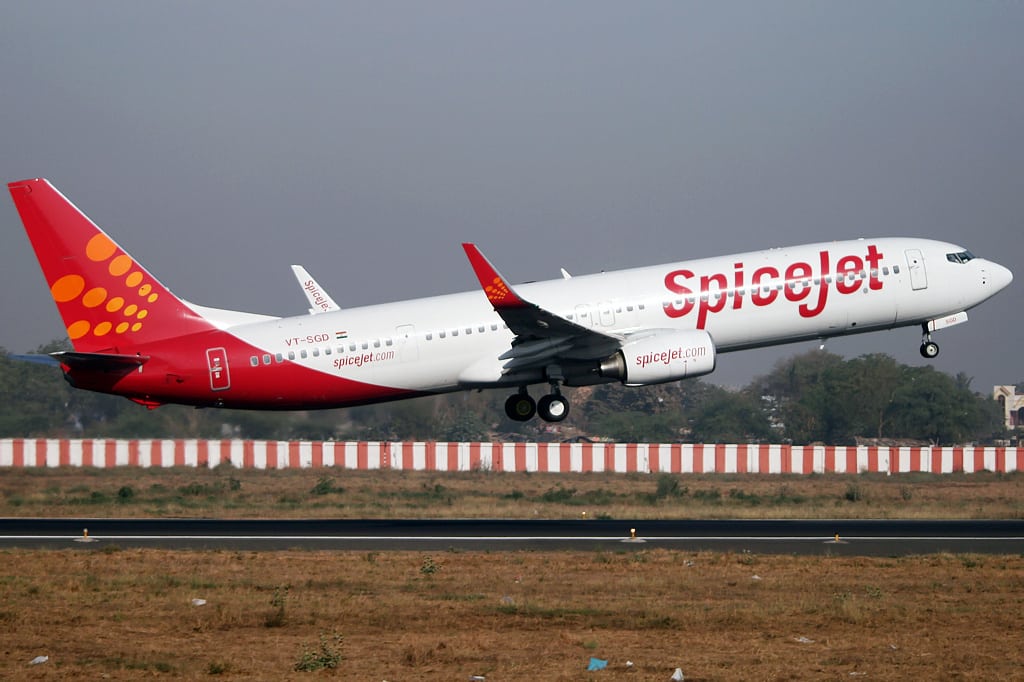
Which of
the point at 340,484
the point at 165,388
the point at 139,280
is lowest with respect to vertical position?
the point at 340,484

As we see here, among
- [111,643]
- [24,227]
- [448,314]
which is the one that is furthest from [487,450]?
[111,643]

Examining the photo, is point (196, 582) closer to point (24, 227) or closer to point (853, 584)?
point (853, 584)

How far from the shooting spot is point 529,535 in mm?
34656

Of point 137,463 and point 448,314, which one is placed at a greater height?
point 448,314

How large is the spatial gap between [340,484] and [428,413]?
22.5 ft

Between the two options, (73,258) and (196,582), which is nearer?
(196,582)

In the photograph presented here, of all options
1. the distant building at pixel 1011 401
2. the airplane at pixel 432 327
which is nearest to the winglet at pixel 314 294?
the airplane at pixel 432 327

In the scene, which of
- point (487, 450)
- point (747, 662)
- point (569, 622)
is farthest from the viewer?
point (487, 450)

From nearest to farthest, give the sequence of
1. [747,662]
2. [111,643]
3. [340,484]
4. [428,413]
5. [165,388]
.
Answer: [747,662]
[111,643]
[165,388]
[340,484]
[428,413]

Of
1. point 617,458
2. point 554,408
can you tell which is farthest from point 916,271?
point 617,458

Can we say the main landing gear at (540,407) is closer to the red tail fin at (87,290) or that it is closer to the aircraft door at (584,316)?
the aircraft door at (584,316)

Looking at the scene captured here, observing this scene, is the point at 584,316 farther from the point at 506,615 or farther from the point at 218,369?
the point at 506,615

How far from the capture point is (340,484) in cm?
5819

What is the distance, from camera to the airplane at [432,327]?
38312 millimetres
